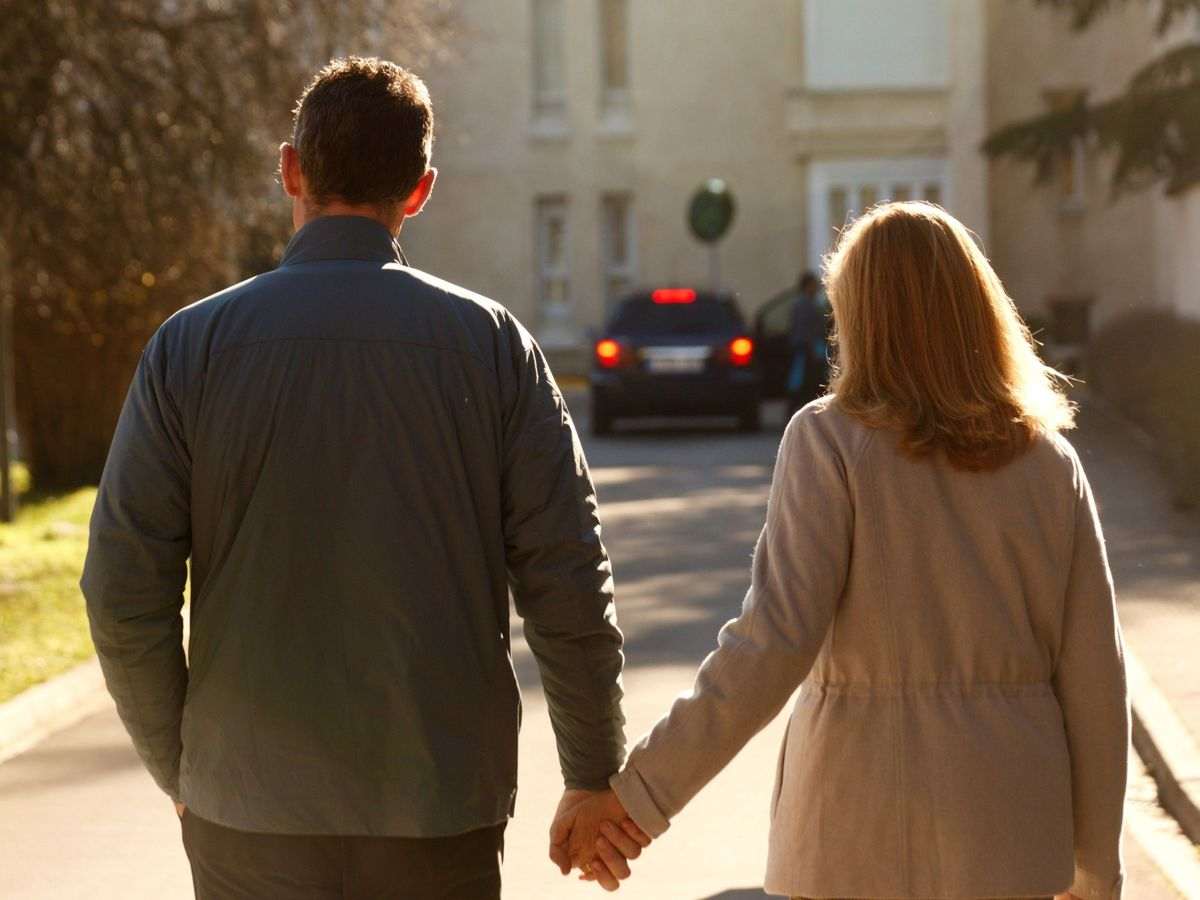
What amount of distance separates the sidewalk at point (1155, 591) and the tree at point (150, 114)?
6672 mm

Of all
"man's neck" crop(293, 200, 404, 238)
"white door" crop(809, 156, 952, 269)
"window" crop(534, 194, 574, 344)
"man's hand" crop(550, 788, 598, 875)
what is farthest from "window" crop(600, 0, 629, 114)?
"man's neck" crop(293, 200, 404, 238)

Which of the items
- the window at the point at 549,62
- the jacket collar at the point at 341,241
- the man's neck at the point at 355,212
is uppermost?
the window at the point at 549,62

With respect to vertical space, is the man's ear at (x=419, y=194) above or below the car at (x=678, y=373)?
above

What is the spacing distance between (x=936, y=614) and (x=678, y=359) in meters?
22.6

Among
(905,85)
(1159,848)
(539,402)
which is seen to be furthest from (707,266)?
(539,402)

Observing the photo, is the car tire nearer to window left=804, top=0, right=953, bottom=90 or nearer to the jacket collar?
window left=804, top=0, right=953, bottom=90

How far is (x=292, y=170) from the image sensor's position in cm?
359

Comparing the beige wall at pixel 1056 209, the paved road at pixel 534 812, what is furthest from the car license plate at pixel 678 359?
the beige wall at pixel 1056 209

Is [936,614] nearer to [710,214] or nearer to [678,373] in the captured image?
[678,373]

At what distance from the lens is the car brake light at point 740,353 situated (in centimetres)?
2591

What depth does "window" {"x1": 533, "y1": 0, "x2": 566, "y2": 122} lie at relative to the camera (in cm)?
4134

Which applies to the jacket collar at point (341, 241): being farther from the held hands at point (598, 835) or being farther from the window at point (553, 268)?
the window at point (553, 268)

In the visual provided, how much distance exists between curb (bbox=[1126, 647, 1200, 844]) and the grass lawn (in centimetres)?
456

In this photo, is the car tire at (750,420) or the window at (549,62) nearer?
the car tire at (750,420)
